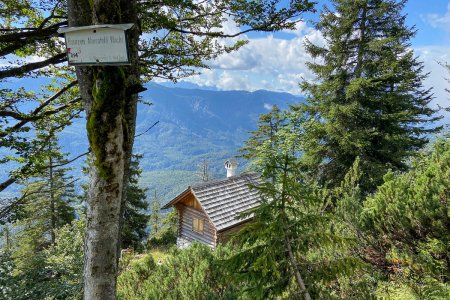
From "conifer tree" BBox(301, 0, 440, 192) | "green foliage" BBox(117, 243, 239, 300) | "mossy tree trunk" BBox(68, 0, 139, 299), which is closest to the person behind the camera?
"mossy tree trunk" BBox(68, 0, 139, 299)

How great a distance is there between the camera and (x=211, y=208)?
17125mm

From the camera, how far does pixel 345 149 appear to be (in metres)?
14.2

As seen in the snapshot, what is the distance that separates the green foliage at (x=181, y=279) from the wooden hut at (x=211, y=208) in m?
11.2

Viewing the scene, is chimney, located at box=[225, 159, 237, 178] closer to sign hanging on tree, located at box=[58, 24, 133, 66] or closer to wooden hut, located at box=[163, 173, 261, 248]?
wooden hut, located at box=[163, 173, 261, 248]

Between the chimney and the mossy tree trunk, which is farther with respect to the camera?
the chimney

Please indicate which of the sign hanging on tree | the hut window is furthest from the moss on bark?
the hut window

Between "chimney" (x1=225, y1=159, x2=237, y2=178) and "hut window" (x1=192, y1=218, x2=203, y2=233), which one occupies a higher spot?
"chimney" (x1=225, y1=159, x2=237, y2=178)

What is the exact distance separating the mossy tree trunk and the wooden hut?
46.0 ft

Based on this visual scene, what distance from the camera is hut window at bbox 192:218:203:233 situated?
18406 millimetres

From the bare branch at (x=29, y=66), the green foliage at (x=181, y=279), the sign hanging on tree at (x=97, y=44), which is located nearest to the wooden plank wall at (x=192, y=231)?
the green foliage at (x=181, y=279)

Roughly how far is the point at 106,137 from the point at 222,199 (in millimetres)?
15984

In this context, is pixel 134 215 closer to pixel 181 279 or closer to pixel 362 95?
pixel 362 95

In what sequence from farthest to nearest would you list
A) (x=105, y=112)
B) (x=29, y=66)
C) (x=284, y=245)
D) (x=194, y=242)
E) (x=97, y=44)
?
(x=194, y=242), (x=29, y=66), (x=284, y=245), (x=105, y=112), (x=97, y=44)

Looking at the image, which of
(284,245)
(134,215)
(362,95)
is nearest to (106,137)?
(284,245)
